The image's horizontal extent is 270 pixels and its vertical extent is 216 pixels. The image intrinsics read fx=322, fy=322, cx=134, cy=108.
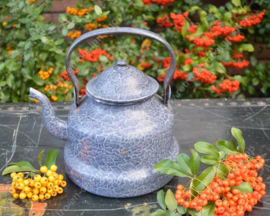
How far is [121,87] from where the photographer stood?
2.98 ft

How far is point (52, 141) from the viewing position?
123cm

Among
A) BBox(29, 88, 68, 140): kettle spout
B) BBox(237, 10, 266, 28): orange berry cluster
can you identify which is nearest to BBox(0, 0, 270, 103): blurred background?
BBox(237, 10, 266, 28): orange berry cluster

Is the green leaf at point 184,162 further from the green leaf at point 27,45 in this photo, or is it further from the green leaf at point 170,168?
the green leaf at point 27,45

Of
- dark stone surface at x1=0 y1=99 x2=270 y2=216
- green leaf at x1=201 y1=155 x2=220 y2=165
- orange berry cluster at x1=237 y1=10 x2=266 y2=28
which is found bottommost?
dark stone surface at x1=0 y1=99 x2=270 y2=216

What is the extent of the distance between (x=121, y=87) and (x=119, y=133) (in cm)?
13

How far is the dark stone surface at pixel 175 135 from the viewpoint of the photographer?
926mm

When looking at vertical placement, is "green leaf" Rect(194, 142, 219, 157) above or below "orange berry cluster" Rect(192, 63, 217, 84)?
above

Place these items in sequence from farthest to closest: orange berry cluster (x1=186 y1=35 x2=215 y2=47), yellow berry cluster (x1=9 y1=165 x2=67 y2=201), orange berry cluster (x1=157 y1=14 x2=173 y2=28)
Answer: orange berry cluster (x1=157 y1=14 x2=173 y2=28)
orange berry cluster (x1=186 y1=35 x2=215 y2=47)
yellow berry cluster (x1=9 y1=165 x2=67 y2=201)

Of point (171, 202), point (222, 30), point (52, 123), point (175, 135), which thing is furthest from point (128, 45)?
point (171, 202)

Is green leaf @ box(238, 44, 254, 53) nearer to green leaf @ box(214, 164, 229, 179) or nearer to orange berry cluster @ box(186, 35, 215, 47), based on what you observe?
orange berry cluster @ box(186, 35, 215, 47)

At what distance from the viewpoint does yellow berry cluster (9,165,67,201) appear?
92 cm

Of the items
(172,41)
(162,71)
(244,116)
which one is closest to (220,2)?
(172,41)

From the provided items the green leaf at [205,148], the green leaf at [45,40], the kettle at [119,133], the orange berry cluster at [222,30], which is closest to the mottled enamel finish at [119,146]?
the kettle at [119,133]

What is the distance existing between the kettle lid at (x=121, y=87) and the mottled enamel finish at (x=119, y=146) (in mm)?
31
